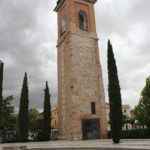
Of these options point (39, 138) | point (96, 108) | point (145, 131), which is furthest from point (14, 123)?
point (145, 131)

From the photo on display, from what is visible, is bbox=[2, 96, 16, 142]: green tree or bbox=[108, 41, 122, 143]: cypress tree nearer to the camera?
bbox=[108, 41, 122, 143]: cypress tree

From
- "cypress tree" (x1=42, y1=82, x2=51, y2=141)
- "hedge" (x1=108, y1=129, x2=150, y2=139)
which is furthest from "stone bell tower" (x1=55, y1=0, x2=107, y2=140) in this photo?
"hedge" (x1=108, y1=129, x2=150, y2=139)

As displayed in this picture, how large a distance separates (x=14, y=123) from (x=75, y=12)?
71.4 feet

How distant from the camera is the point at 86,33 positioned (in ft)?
113

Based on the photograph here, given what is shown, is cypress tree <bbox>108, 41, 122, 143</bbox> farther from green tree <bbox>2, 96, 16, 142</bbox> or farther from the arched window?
green tree <bbox>2, 96, 16, 142</bbox>

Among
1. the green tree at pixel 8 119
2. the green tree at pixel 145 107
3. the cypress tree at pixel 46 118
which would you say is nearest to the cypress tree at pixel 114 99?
the green tree at pixel 145 107

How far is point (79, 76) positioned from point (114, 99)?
9.73 meters

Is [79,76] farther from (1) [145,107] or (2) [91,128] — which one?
(1) [145,107]

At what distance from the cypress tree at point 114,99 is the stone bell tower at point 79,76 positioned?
8.07m

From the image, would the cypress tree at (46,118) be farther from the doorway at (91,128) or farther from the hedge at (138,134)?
the hedge at (138,134)

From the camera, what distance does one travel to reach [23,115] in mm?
33562

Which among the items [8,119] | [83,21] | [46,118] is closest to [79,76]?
[46,118]

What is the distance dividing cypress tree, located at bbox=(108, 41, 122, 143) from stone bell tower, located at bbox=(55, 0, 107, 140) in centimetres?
807

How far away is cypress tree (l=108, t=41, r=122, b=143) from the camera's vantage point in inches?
848
